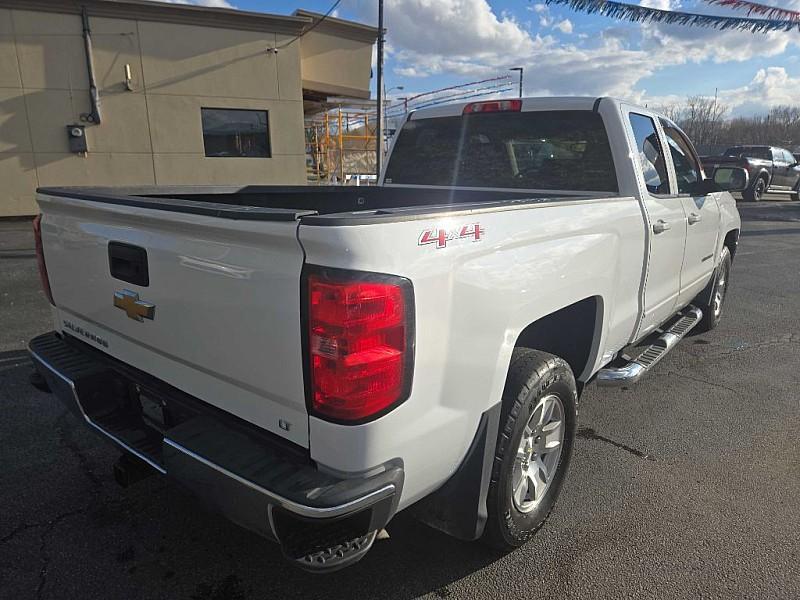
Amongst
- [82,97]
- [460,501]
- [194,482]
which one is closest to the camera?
[194,482]

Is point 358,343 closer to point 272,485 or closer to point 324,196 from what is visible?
point 272,485

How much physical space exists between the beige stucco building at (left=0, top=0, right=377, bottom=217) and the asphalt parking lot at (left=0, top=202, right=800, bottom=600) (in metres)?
11.8

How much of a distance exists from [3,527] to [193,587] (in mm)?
1079

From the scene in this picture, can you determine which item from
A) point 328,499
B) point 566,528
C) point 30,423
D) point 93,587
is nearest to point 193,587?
point 93,587

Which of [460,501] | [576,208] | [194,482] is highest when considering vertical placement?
[576,208]

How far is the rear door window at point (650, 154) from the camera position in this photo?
11.5 ft

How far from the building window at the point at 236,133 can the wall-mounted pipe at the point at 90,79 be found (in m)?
2.54

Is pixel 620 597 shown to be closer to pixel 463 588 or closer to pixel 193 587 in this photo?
pixel 463 588

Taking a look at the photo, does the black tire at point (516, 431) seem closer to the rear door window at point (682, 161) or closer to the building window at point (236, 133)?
the rear door window at point (682, 161)

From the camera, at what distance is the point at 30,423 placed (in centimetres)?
357

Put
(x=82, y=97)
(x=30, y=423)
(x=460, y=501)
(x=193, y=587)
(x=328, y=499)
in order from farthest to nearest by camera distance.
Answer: (x=82, y=97) < (x=30, y=423) < (x=193, y=587) < (x=460, y=501) < (x=328, y=499)

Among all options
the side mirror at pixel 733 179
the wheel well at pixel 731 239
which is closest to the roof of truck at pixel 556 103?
the side mirror at pixel 733 179

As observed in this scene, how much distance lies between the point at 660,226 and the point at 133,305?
9.72 ft

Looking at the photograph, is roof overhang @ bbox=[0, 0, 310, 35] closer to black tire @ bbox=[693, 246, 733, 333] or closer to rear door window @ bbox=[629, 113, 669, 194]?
black tire @ bbox=[693, 246, 733, 333]
